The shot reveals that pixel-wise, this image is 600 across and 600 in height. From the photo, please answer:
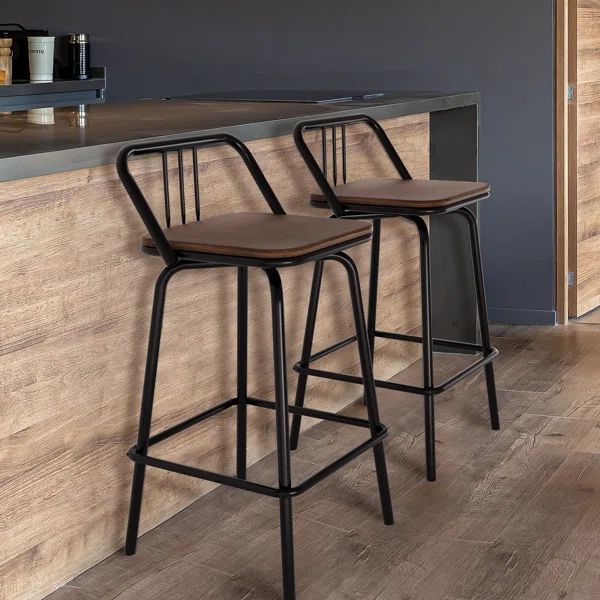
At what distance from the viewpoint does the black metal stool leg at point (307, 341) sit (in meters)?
2.85

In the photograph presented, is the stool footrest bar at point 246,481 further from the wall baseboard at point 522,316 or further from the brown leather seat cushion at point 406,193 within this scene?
the wall baseboard at point 522,316

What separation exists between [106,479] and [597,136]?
2931 mm

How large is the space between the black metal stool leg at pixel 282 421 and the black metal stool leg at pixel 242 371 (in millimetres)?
411

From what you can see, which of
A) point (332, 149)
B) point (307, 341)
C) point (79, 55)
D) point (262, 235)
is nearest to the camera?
point (262, 235)

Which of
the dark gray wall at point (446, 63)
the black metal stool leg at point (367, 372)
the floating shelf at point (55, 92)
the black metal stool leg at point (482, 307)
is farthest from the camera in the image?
the floating shelf at point (55, 92)

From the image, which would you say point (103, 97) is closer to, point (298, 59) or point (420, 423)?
point (298, 59)

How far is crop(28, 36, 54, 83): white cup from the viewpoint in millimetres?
Result: 4902

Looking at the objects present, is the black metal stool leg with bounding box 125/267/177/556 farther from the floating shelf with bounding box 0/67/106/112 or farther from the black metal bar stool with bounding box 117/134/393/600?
the floating shelf with bounding box 0/67/106/112

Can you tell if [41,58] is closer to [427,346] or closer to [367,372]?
[427,346]

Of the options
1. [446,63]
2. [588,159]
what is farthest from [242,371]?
[588,159]

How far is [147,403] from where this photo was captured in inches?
89.5

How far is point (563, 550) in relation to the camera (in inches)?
92.6

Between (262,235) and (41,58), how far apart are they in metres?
3.15

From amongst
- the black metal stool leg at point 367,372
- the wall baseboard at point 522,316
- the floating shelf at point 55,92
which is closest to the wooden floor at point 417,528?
the black metal stool leg at point 367,372
